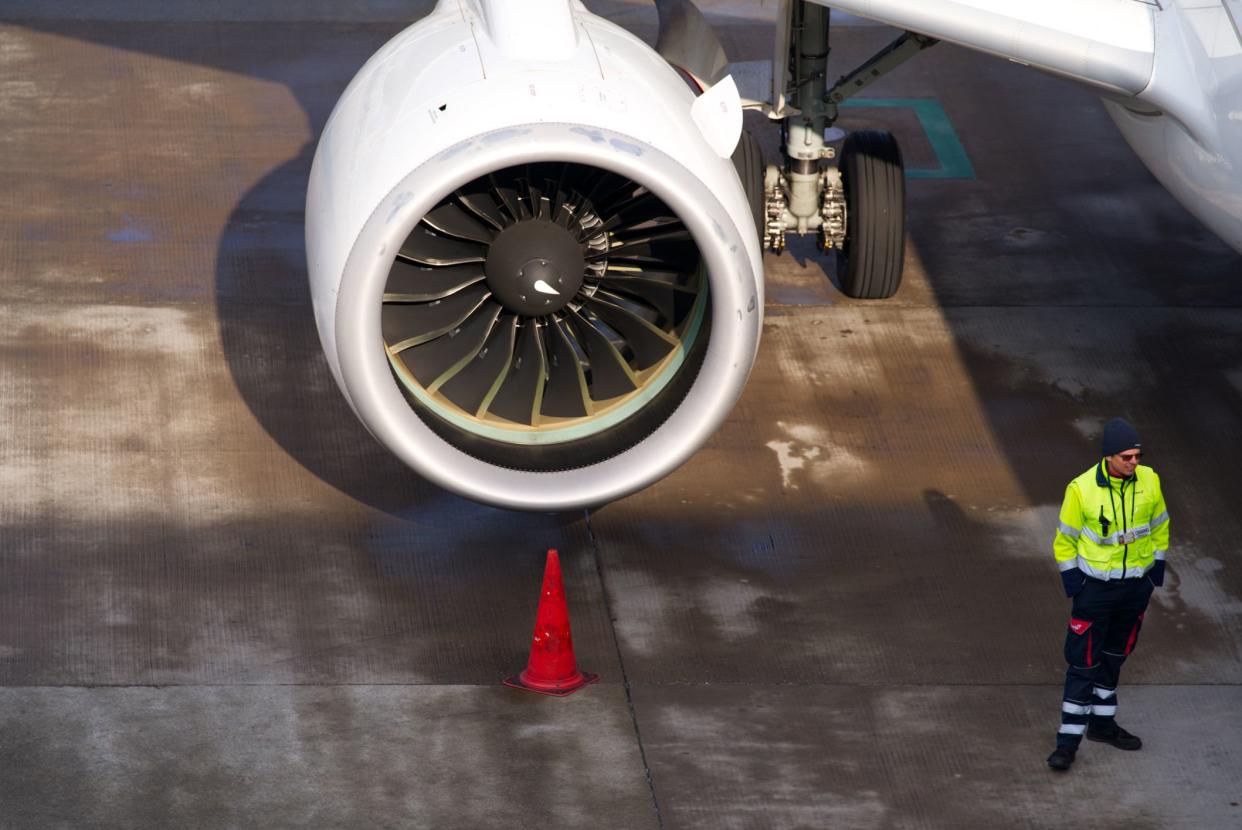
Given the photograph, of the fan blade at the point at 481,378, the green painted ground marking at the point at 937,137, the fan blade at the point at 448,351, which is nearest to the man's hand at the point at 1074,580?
the fan blade at the point at 481,378

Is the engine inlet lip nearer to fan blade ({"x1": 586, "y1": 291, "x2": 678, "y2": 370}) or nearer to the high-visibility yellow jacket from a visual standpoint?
fan blade ({"x1": 586, "y1": 291, "x2": 678, "y2": 370})

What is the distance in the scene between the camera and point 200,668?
7.80 meters

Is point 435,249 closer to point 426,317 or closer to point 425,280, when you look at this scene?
point 425,280

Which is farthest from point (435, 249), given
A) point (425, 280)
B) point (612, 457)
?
point (612, 457)

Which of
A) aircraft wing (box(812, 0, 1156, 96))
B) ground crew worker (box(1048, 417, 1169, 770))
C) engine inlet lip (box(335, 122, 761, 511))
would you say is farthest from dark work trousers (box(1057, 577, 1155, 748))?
aircraft wing (box(812, 0, 1156, 96))

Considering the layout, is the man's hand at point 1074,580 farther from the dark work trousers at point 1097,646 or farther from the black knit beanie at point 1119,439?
the black knit beanie at point 1119,439

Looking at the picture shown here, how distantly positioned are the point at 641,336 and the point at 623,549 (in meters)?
1.13

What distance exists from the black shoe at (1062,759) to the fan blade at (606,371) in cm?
226

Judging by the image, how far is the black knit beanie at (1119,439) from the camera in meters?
7.11

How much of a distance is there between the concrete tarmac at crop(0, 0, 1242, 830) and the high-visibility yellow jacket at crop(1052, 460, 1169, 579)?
74 centimetres

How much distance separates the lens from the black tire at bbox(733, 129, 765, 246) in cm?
1071

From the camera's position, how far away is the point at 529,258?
7.92m

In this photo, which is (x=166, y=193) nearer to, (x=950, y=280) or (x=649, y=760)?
(x=950, y=280)

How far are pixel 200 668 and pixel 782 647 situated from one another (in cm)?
238
